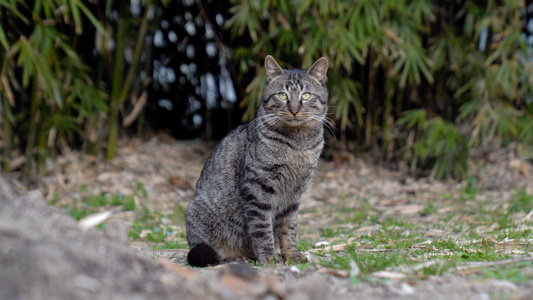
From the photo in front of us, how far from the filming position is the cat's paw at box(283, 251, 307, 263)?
9.48 feet

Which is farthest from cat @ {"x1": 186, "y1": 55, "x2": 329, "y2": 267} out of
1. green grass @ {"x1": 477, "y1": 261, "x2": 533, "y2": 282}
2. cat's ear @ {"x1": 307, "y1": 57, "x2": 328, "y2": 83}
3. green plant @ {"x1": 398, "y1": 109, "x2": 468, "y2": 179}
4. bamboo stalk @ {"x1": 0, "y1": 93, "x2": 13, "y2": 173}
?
bamboo stalk @ {"x1": 0, "y1": 93, "x2": 13, "y2": 173}

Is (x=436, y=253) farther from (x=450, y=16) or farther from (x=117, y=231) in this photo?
(x=450, y=16)

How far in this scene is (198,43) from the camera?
6.29 meters

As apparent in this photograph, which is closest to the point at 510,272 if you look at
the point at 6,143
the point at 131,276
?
the point at 131,276

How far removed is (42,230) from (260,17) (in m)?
3.64

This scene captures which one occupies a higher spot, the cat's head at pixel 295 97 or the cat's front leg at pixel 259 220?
the cat's head at pixel 295 97

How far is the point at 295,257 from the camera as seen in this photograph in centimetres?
297

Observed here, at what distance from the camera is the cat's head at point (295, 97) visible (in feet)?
10.2

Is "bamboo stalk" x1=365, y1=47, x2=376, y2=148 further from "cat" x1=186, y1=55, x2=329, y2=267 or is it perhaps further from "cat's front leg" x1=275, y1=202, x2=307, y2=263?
"cat's front leg" x1=275, y1=202, x2=307, y2=263

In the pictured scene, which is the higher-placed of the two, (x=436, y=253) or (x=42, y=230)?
(x=42, y=230)

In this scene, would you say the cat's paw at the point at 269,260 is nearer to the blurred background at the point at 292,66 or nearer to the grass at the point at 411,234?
the grass at the point at 411,234

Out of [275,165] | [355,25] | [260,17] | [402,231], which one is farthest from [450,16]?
[275,165]

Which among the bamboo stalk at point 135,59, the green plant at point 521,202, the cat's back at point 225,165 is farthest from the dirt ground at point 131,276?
the bamboo stalk at point 135,59

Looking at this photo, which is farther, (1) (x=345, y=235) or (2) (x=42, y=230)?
(1) (x=345, y=235)
